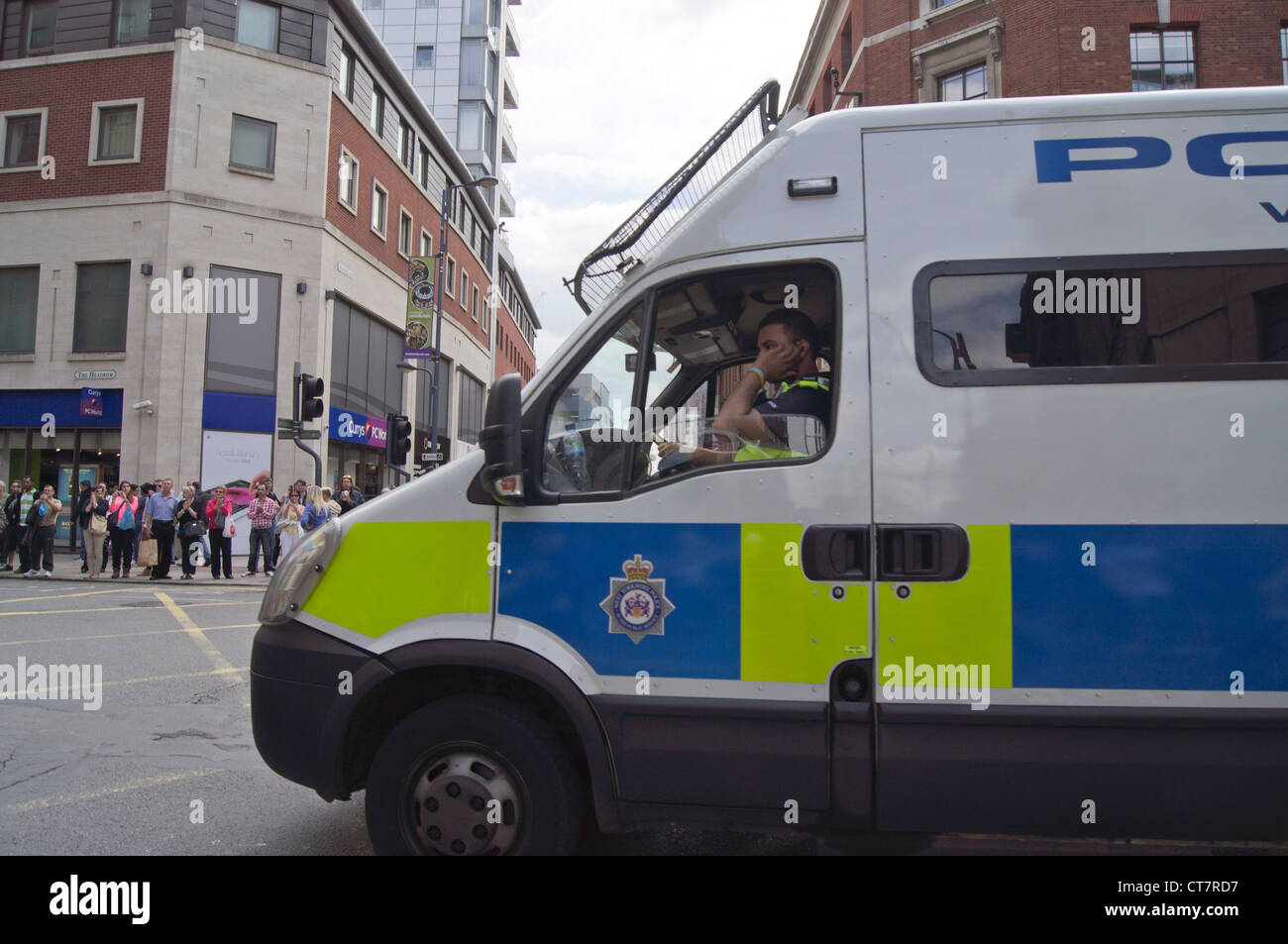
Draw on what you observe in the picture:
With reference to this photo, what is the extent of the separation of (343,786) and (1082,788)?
2492 mm

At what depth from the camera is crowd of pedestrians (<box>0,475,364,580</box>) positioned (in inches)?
593

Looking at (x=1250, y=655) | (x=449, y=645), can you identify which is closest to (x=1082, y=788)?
(x=1250, y=655)

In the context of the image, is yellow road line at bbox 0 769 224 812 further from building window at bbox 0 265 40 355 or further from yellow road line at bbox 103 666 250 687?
building window at bbox 0 265 40 355

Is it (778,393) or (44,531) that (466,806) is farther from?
(44,531)

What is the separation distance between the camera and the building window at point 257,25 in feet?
69.4

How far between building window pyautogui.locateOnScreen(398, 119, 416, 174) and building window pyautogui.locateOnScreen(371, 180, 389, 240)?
2.55 m

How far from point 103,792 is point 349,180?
73.3ft

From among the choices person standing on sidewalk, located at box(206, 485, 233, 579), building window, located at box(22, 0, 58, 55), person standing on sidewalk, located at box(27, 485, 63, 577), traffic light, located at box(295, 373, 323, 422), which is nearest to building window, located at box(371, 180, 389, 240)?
building window, located at box(22, 0, 58, 55)

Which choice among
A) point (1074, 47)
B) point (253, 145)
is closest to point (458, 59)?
point (253, 145)

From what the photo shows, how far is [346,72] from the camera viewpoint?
23438mm

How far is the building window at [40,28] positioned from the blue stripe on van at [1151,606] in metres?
27.5

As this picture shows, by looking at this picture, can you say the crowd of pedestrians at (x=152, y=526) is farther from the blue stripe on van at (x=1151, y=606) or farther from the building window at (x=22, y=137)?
the blue stripe on van at (x=1151, y=606)

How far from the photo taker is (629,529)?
2.90m
